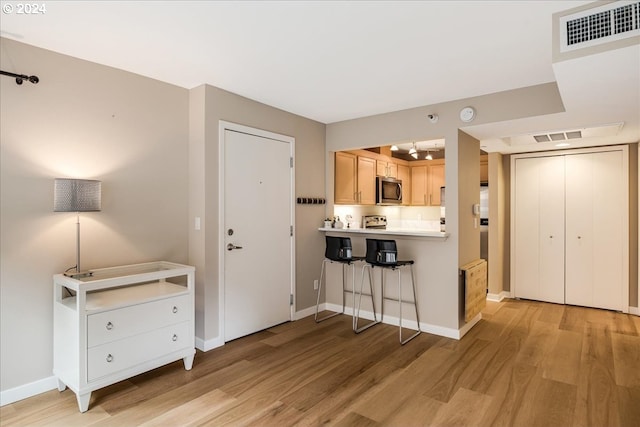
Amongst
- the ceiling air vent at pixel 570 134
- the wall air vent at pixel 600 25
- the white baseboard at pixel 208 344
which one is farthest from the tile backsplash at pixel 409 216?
the wall air vent at pixel 600 25

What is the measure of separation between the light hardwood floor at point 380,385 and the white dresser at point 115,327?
0.19 meters

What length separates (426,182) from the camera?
6332 millimetres

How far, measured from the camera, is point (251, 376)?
9.47 ft

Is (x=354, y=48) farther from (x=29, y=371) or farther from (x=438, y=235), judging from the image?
(x=29, y=371)

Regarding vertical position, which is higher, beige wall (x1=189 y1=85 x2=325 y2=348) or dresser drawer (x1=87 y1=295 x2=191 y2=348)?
beige wall (x1=189 y1=85 x2=325 y2=348)

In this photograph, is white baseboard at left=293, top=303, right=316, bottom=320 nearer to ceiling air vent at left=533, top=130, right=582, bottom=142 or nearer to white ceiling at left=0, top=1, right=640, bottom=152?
white ceiling at left=0, top=1, right=640, bottom=152

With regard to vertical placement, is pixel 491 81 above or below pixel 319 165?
above

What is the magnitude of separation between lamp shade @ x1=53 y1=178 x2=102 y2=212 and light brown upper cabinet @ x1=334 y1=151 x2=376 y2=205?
9.67 ft

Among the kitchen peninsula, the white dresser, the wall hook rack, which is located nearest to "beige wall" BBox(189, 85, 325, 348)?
the white dresser

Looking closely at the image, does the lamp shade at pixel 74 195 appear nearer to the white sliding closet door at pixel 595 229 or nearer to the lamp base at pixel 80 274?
the lamp base at pixel 80 274

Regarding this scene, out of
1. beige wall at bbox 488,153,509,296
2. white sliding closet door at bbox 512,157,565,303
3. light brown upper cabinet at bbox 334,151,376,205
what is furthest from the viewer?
beige wall at bbox 488,153,509,296

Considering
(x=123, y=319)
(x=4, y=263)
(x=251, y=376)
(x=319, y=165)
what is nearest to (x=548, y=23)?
(x=319, y=165)

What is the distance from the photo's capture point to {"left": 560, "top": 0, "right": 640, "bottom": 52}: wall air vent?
1910 mm

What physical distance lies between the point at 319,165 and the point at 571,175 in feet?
11.5
